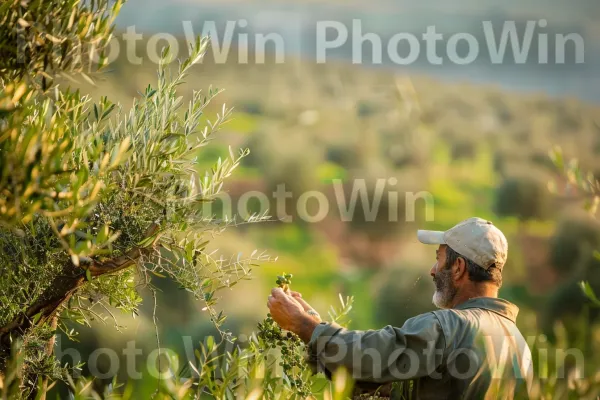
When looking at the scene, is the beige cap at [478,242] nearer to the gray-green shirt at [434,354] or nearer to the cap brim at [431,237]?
the cap brim at [431,237]

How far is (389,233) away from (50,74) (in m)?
16.4

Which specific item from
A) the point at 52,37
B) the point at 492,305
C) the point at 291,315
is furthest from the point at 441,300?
the point at 52,37

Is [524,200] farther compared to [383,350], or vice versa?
[524,200]

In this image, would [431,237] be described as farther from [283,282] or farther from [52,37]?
[52,37]

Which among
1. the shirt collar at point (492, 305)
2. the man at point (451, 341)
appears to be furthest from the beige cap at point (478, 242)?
the shirt collar at point (492, 305)

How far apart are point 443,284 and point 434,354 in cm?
46

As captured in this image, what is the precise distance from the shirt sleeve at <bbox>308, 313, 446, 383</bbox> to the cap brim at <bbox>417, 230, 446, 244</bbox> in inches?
20.8

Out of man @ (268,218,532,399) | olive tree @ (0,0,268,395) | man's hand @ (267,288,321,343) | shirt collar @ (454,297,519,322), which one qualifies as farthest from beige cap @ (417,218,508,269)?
olive tree @ (0,0,268,395)

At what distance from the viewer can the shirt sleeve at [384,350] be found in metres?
2.34

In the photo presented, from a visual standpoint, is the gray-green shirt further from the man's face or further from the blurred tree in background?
the blurred tree in background

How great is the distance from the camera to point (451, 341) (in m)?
2.40

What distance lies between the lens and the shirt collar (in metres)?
2.66

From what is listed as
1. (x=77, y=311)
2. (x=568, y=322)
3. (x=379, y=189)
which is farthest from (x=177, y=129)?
(x=379, y=189)

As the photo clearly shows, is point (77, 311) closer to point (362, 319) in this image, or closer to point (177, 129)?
point (177, 129)
